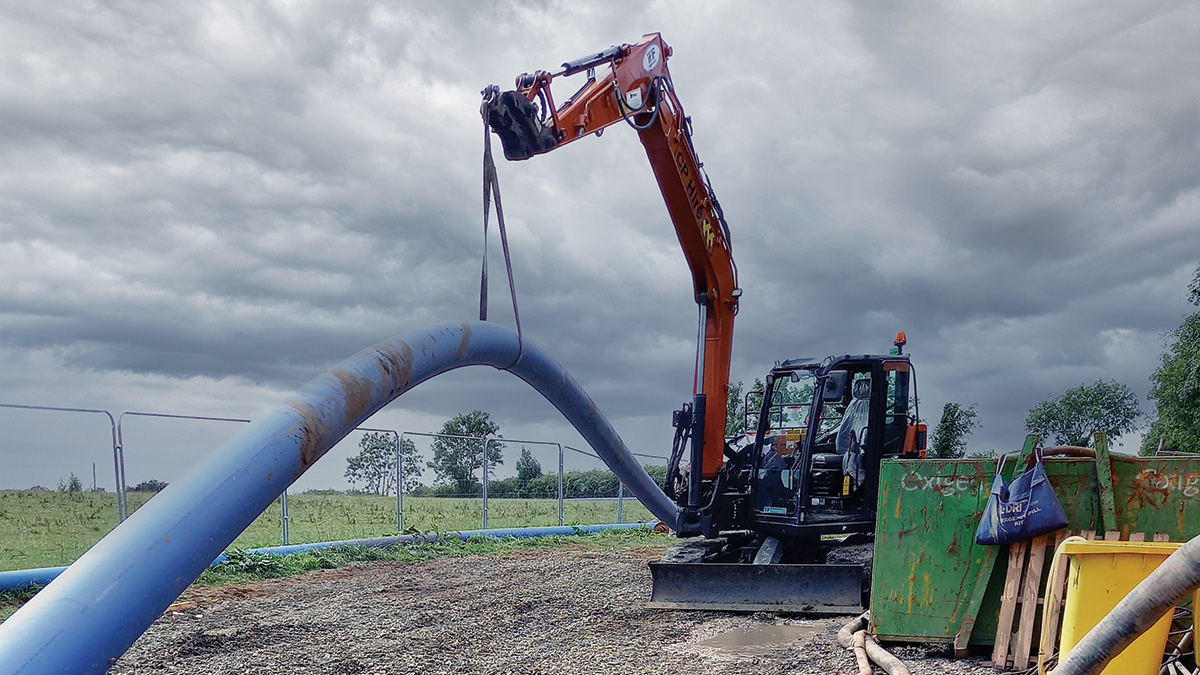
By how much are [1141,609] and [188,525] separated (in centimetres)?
303

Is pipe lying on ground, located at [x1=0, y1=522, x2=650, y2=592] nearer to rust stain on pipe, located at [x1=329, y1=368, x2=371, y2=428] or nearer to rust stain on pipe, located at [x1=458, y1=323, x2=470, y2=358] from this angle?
rust stain on pipe, located at [x1=458, y1=323, x2=470, y2=358]

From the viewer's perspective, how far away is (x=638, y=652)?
267 inches

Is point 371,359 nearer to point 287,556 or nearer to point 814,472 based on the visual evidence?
point 814,472

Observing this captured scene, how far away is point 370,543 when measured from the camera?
13484 mm

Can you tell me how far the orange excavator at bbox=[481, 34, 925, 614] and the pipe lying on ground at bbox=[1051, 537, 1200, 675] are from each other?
5596 mm

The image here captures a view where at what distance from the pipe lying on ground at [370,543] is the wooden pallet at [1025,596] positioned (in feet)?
20.3

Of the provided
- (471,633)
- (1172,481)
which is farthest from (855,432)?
(471,633)

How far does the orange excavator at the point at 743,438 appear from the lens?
8.31 metres

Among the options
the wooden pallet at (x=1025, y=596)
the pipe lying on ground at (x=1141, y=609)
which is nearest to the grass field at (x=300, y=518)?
the wooden pallet at (x=1025, y=596)

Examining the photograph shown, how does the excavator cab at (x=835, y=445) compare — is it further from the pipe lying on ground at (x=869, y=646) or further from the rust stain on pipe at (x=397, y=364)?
the rust stain on pipe at (x=397, y=364)

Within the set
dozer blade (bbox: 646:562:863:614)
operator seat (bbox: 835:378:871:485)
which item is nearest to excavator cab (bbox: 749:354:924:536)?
operator seat (bbox: 835:378:871:485)

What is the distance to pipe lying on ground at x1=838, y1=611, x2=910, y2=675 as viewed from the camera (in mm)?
5516

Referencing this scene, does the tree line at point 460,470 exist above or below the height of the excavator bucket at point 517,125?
below

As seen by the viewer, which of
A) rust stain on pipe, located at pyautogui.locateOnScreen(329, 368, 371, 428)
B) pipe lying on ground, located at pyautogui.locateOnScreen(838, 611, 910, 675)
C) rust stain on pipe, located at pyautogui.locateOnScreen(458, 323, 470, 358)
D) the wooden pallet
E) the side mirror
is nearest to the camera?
rust stain on pipe, located at pyautogui.locateOnScreen(329, 368, 371, 428)
